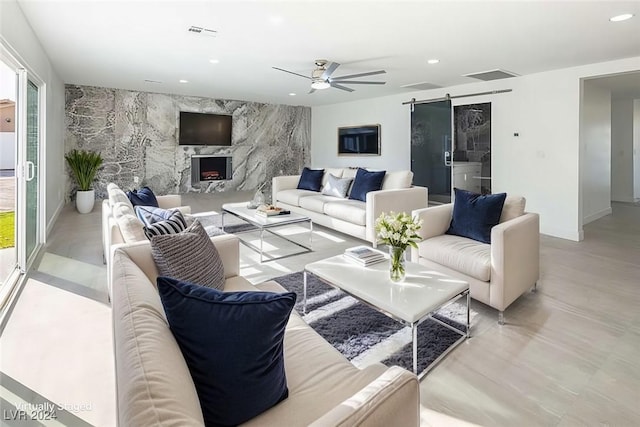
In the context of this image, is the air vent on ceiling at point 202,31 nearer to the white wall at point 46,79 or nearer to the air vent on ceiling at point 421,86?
the white wall at point 46,79

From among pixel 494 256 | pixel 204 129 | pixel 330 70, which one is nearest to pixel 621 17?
pixel 494 256

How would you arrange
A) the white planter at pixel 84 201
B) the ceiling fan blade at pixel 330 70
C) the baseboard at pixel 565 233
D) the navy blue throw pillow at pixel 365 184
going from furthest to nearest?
the white planter at pixel 84 201 < the navy blue throw pillow at pixel 365 184 < the baseboard at pixel 565 233 < the ceiling fan blade at pixel 330 70

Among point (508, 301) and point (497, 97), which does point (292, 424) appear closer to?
point (508, 301)

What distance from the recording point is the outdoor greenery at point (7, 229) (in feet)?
11.5

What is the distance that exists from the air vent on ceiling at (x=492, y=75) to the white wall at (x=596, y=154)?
1.28m

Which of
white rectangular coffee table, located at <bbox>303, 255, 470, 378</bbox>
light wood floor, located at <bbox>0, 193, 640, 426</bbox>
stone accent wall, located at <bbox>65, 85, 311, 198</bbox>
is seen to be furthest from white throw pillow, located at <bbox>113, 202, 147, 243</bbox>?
stone accent wall, located at <bbox>65, 85, 311, 198</bbox>

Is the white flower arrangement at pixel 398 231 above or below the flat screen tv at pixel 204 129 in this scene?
below

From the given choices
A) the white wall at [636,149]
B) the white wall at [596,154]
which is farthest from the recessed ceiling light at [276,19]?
the white wall at [636,149]

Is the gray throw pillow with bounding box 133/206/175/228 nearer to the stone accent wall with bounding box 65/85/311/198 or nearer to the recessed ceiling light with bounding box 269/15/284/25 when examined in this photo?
the recessed ceiling light with bounding box 269/15/284/25

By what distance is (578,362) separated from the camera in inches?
80.8

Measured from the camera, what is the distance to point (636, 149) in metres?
7.95

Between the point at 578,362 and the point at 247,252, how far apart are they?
317 centimetres

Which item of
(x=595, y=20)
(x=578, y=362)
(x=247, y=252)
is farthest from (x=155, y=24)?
(x=578, y=362)

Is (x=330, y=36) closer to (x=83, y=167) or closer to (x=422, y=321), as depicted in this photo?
(x=422, y=321)
